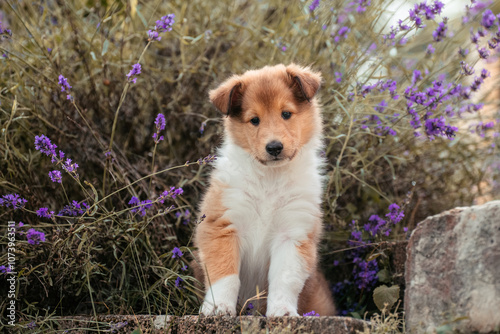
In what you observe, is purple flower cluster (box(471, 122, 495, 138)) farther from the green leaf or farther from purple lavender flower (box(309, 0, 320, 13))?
the green leaf

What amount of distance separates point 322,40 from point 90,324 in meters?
3.06

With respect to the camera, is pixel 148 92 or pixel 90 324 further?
pixel 148 92

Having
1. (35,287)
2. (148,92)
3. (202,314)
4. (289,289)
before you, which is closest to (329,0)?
(148,92)

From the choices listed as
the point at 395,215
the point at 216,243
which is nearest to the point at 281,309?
the point at 216,243

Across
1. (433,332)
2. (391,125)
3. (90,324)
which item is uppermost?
(391,125)

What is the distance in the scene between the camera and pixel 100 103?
441 cm

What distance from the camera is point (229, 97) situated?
3.40 m

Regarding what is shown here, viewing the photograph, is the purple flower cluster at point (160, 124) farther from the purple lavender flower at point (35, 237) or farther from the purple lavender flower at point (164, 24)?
the purple lavender flower at point (35, 237)

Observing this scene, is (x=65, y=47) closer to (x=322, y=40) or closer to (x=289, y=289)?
(x=322, y=40)

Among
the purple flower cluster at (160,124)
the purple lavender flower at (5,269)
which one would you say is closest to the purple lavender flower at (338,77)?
the purple flower cluster at (160,124)

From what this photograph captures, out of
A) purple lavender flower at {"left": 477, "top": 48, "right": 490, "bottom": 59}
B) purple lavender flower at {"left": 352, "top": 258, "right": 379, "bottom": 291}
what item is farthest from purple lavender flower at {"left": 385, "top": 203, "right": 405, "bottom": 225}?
purple lavender flower at {"left": 477, "top": 48, "right": 490, "bottom": 59}

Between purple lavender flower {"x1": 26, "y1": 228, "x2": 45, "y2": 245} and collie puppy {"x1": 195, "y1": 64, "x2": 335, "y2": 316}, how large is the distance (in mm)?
984

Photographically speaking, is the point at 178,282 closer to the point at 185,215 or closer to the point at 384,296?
the point at 185,215

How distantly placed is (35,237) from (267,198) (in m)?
1.50
